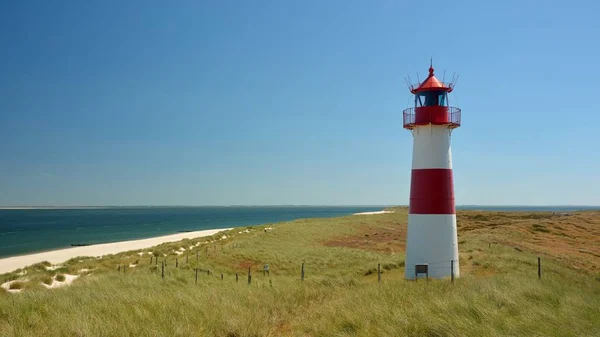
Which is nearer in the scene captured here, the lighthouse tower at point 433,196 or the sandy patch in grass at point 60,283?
the lighthouse tower at point 433,196

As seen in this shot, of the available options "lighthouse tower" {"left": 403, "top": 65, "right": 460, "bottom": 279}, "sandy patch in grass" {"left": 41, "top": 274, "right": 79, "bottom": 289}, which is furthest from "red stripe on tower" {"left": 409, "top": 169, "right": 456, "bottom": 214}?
"sandy patch in grass" {"left": 41, "top": 274, "right": 79, "bottom": 289}

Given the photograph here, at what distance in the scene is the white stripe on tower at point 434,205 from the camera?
14.3 meters

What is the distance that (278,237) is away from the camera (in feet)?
140

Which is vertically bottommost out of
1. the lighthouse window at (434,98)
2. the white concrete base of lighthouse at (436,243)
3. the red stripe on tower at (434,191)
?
the white concrete base of lighthouse at (436,243)

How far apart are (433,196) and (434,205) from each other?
0.31m

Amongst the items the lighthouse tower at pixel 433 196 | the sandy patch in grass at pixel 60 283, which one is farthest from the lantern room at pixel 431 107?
the sandy patch in grass at pixel 60 283

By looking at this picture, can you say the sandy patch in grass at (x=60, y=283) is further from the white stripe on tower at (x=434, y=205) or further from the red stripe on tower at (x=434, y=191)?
the red stripe on tower at (x=434, y=191)

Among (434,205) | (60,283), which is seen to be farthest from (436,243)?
(60,283)

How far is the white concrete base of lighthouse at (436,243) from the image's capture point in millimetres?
14242

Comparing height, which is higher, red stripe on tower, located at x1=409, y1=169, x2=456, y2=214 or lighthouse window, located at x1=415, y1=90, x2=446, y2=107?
lighthouse window, located at x1=415, y1=90, x2=446, y2=107

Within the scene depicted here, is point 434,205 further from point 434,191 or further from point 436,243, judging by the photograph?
point 436,243

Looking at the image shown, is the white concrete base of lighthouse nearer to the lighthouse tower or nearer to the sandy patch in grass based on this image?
the lighthouse tower

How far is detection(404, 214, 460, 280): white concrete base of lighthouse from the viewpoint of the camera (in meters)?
14.2

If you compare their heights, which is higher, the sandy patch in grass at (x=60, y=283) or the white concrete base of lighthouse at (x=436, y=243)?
the white concrete base of lighthouse at (x=436, y=243)
